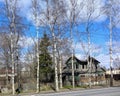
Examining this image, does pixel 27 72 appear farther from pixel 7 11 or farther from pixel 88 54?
pixel 7 11

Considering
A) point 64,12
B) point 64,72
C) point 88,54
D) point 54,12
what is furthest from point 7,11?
point 64,72

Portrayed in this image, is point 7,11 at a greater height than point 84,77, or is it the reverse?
point 7,11

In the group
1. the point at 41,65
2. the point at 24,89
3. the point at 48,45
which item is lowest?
the point at 24,89

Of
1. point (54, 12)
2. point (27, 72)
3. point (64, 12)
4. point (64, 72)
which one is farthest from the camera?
point (64, 72)

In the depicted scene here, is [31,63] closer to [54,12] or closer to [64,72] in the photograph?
[64,72]

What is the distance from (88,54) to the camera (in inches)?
1953

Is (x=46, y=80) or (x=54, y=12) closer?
(x=54, y=12)

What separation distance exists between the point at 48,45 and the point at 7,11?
67.8 feet

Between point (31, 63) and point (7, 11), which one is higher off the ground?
point (7, 11)

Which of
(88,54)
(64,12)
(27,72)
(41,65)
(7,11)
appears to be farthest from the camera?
(27,72)

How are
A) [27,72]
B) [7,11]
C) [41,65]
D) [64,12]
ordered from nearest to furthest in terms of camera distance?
[7,11] → [64,12] → [41,65] → [27,72]

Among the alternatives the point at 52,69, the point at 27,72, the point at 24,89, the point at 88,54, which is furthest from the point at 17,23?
the point at 27,72

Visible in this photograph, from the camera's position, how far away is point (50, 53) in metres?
57.2

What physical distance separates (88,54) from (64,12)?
9.38m
